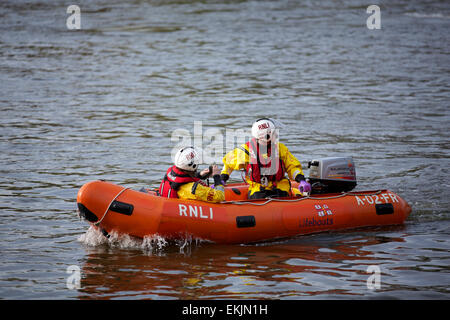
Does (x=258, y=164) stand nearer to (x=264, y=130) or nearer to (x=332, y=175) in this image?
(x=264, y=130)

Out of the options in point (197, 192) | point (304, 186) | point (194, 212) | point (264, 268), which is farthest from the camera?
point (304, 186)

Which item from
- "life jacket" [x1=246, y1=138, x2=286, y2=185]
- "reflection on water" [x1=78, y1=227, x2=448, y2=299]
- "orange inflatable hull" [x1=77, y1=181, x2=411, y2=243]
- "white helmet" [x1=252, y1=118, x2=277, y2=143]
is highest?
"white helmet" [x1=252, y1=118, x2=277, y2=143]

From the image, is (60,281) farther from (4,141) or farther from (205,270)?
(4,141)

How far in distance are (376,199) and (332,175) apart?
0.67m

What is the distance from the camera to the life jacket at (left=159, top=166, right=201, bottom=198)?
8.18 metres

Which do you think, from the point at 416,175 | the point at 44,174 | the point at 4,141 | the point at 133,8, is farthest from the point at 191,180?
the point at 133,8

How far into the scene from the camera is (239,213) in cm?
823

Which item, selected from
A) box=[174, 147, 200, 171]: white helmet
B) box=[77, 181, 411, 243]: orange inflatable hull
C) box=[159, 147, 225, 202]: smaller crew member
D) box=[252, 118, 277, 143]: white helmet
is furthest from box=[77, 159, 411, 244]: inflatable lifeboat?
box=[252, 118, 277, 143]: white helmet

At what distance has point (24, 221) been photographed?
9125mm

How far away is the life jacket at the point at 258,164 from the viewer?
881cm

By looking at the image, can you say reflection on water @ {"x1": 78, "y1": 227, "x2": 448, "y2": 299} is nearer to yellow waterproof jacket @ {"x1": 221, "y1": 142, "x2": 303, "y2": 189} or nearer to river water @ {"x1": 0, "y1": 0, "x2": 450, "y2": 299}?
river water @ {"x1": 0, "y1": 0, "x2": 450, "y2": 299}

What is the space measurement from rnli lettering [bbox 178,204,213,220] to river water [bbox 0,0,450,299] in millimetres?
399

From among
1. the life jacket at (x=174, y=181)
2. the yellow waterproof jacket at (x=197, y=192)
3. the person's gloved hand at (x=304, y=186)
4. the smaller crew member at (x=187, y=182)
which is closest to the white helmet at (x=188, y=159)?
the smaller crew member at (x=187, y=182)

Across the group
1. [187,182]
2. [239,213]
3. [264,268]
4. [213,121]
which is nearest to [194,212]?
[187,182]
